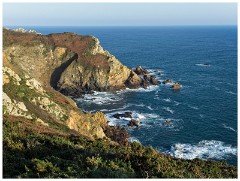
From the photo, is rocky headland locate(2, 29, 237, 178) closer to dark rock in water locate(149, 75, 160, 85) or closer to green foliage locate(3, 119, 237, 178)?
green foliage locate(3, 119, 237, 178)

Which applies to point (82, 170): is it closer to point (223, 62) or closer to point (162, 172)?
point (162, 172)

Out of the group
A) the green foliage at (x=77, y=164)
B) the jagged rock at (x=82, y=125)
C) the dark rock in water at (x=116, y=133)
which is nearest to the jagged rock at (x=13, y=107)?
the jagged rock at (x=82, y=125)

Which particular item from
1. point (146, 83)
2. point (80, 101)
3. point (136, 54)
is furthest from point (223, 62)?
point (80, 101)

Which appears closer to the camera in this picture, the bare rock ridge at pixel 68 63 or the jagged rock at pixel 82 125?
the jagged rock at pixel 82 125

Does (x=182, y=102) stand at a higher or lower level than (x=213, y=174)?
lower

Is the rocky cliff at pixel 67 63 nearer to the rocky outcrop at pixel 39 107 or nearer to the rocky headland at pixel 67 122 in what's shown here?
the rocky headland at pixel 67 122

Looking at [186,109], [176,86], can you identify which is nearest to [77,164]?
[186,109]

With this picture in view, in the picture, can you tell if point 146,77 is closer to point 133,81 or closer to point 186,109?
point 133,81
